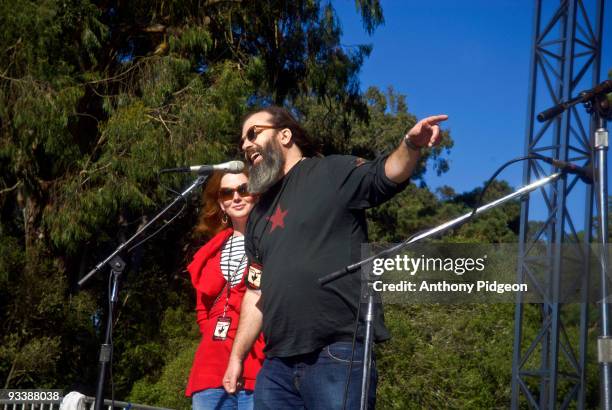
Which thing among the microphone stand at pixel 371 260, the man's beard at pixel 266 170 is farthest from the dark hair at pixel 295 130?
the microphone stand at pixel 371 260

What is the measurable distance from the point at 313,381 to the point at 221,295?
1.11 m

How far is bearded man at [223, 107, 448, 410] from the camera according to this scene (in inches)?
99.0

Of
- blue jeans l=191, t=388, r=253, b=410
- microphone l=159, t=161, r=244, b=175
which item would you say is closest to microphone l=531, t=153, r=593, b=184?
microphone l=159, t=161, r=244, b=175

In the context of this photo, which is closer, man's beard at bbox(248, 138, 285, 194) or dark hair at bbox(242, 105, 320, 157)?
man's beard at bbox(248, 138, 285, 194)

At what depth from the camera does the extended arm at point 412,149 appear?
2343mm

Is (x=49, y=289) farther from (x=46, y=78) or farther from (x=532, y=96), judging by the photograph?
(x=532, y=96)

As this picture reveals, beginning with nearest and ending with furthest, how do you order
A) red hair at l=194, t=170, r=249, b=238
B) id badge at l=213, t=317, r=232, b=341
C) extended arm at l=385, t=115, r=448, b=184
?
1. extended arm at l=385, t=115, r=448, b=184
2. id badge at l=213, t=317, r=232, b=341
3. red hair at l=194, t=170, r=249, b=238

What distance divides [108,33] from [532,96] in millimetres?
6601

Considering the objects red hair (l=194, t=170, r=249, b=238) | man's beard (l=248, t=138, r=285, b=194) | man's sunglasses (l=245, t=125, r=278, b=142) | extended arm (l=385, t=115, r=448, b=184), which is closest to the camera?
extended arm (l=385, t=115, r=448, b=184)

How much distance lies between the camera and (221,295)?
358cm

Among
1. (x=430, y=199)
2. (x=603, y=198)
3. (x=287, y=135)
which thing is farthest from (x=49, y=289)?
(x=430, y=199)

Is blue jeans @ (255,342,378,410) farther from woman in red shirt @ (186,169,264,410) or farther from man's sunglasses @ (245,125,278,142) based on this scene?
man's sunglasses @ (245,125,278,142)

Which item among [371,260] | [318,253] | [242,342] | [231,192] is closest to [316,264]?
[318,253]

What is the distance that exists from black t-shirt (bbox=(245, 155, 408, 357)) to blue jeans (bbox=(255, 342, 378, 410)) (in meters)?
0.04
